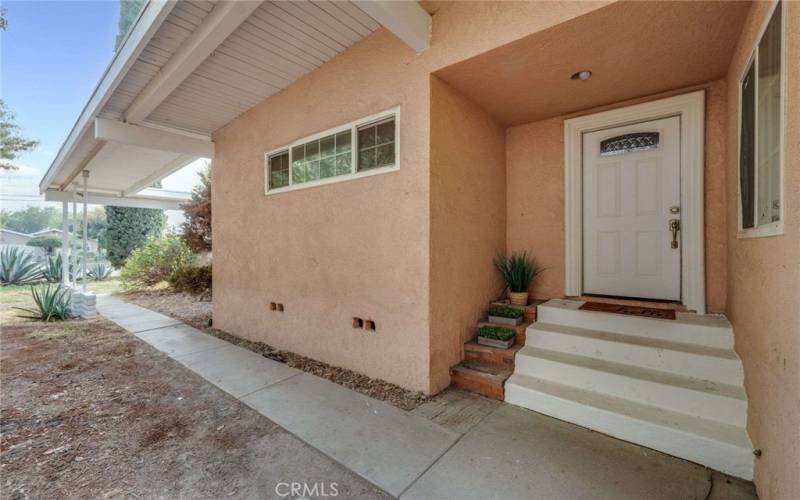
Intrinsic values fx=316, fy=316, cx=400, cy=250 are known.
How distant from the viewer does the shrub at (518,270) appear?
11.9 feet

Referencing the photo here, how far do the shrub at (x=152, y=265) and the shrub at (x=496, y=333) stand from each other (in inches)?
395

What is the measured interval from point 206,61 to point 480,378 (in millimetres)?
4421

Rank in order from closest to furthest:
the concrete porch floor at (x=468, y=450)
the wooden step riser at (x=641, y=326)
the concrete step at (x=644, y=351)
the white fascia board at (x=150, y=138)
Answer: the concrete porch floor at (x=468, y=450)
the concrete step at (x=644, y=351)
the wooden step riser at (x=641, y=326)
the white fascia board at (x=150, y=138)

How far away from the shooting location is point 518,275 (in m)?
3.63

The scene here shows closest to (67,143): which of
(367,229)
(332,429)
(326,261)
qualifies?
(326,261)

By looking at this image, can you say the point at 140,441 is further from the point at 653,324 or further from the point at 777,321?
the point at 653,324

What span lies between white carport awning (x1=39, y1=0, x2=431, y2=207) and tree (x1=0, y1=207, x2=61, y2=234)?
4930 centimetres

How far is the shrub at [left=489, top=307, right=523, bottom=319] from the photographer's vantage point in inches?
130

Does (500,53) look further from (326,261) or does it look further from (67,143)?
(67,143)

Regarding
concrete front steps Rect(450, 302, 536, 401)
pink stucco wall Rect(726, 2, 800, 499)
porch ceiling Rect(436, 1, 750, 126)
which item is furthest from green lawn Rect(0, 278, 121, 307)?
pink stucco wall Rect(726, 2, 800, 499)

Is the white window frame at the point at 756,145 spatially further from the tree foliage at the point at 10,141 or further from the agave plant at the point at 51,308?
the tree foliage at the point at 10,141

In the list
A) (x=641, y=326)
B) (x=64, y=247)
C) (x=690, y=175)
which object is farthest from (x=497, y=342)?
(x=64, y=247)

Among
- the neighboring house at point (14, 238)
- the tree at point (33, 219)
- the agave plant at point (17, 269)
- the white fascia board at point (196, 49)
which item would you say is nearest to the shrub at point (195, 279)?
the white fascia board at point (196, 49)

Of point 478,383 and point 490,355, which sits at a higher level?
point 490,355
